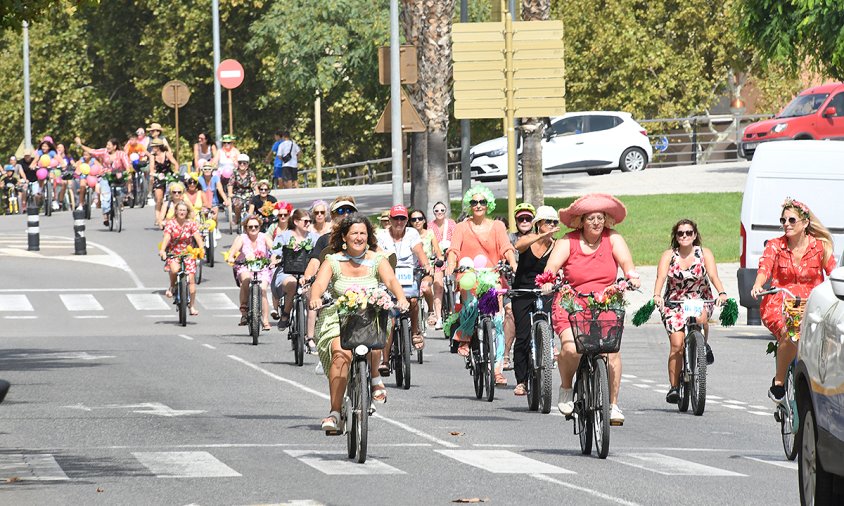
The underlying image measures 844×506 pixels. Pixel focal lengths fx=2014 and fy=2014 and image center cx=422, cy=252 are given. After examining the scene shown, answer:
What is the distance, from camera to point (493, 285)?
1861 cm

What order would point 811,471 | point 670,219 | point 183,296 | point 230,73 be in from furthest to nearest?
point 230,73 < point 670,219 < point 183,296 < point 811,471

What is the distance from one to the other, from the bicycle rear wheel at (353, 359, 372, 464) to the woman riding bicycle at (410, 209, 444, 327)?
994 cm

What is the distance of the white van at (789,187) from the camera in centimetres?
2484

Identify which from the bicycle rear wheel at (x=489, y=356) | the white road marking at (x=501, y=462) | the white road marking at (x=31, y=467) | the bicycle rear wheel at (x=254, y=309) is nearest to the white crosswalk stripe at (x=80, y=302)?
the bicycle rear wheel at (x=254, y=309)

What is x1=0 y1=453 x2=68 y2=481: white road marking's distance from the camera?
12.9 metres

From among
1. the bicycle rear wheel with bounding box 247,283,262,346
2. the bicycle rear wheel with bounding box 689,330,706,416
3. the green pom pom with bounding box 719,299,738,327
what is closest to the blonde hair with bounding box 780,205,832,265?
the green pom pom with bounding box 719,299,738,327

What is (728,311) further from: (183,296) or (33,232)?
(33,232)

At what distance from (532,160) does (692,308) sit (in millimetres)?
21961

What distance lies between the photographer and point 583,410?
45.9 ft

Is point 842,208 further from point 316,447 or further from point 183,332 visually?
point 316,447

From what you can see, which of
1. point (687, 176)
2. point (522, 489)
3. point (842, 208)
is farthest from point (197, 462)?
point (687, 176)

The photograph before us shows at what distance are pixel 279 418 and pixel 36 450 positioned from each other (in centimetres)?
275

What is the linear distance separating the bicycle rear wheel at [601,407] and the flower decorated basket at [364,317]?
1466mm

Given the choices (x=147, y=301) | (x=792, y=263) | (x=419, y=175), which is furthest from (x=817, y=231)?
(x=419, y=175)
